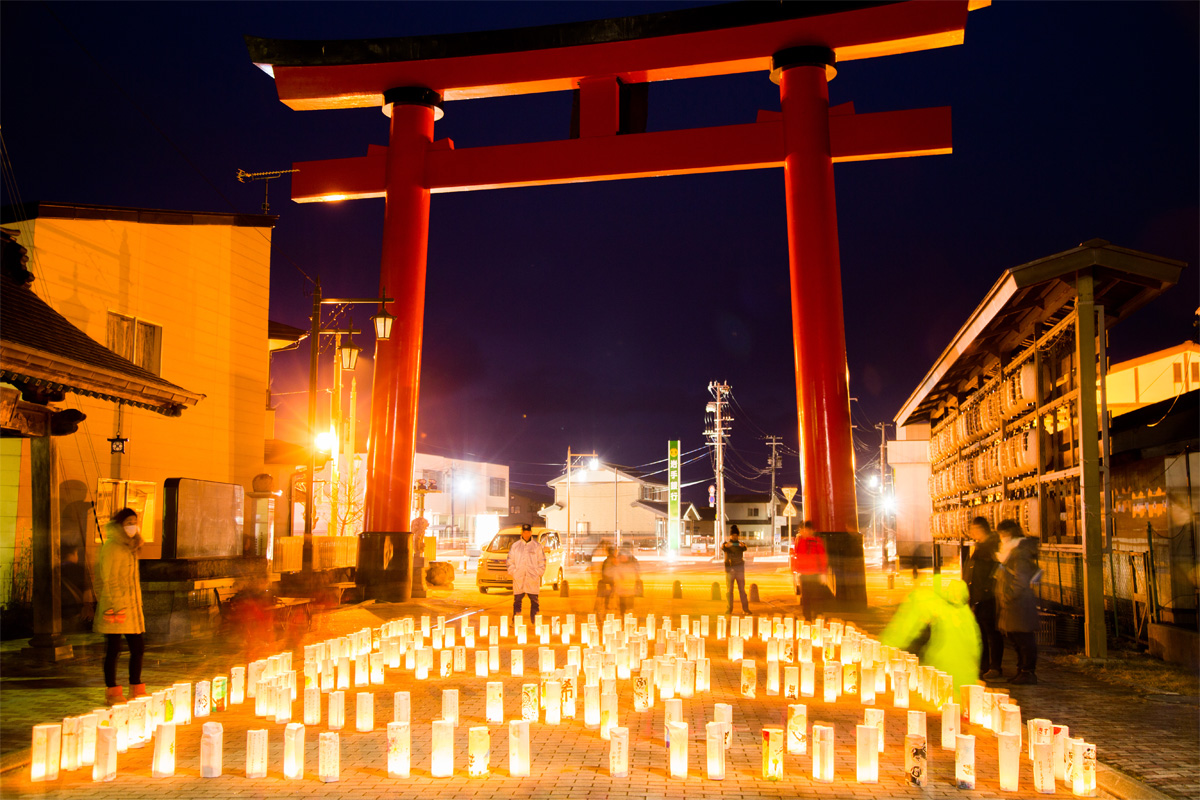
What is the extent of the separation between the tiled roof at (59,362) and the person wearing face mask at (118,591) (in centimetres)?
225

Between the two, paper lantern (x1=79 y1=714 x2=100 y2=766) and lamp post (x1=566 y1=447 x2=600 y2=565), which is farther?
lamp post (x1=566 y1=447 x2=600 y2=565)

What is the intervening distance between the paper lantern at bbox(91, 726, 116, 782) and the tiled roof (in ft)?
15.9

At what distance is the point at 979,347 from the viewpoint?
16.3m

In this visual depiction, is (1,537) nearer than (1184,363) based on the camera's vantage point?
Yes

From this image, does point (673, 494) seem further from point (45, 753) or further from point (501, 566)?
point (45, 753)

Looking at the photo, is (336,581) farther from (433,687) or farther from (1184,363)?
(1184,363)

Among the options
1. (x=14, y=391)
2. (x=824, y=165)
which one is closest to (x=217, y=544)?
(x=14, y=391)

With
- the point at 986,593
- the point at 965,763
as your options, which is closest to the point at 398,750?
the point at 965,763

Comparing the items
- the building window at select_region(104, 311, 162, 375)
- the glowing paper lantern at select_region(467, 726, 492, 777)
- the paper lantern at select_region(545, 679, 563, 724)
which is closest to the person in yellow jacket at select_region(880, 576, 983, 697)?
the paper lantern at select_region(545, 679, 563, 724)

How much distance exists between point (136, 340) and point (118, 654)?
10.5m

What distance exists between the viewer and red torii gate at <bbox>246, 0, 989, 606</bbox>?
51.9 feet

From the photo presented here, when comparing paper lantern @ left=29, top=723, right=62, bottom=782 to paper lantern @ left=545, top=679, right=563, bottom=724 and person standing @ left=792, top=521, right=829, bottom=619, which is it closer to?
paper lantern @ left=545, top=679, right=563, bottom=724

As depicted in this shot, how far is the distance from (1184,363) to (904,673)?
17631 mm

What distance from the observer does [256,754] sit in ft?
18.5
